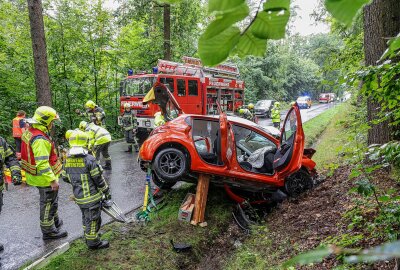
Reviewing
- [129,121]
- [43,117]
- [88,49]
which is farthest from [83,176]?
[88,49]

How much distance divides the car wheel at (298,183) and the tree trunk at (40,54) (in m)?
6.21

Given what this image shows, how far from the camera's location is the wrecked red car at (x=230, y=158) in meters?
5.31

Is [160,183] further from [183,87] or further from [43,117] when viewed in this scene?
[183,87]

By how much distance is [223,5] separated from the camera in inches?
25.2

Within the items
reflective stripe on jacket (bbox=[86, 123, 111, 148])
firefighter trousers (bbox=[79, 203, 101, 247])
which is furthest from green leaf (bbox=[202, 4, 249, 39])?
reflective stripe on jacket (bbox=[86, 123, 111, 148])

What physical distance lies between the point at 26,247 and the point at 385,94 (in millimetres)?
4652

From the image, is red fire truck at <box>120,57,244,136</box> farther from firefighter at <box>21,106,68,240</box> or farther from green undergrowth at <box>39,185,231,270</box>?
firefighter at <box>21,106,68,240</box>

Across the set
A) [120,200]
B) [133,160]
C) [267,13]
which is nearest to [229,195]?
[120,200]

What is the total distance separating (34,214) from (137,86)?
730cm

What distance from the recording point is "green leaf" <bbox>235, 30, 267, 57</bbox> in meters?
0.77

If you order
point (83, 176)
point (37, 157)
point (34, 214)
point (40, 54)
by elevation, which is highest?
point (40, 54)

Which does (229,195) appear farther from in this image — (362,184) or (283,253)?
(362,184)

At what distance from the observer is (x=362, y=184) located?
8.84 feet

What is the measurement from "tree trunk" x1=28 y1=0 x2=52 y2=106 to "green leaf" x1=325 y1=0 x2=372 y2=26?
8.53 metres
